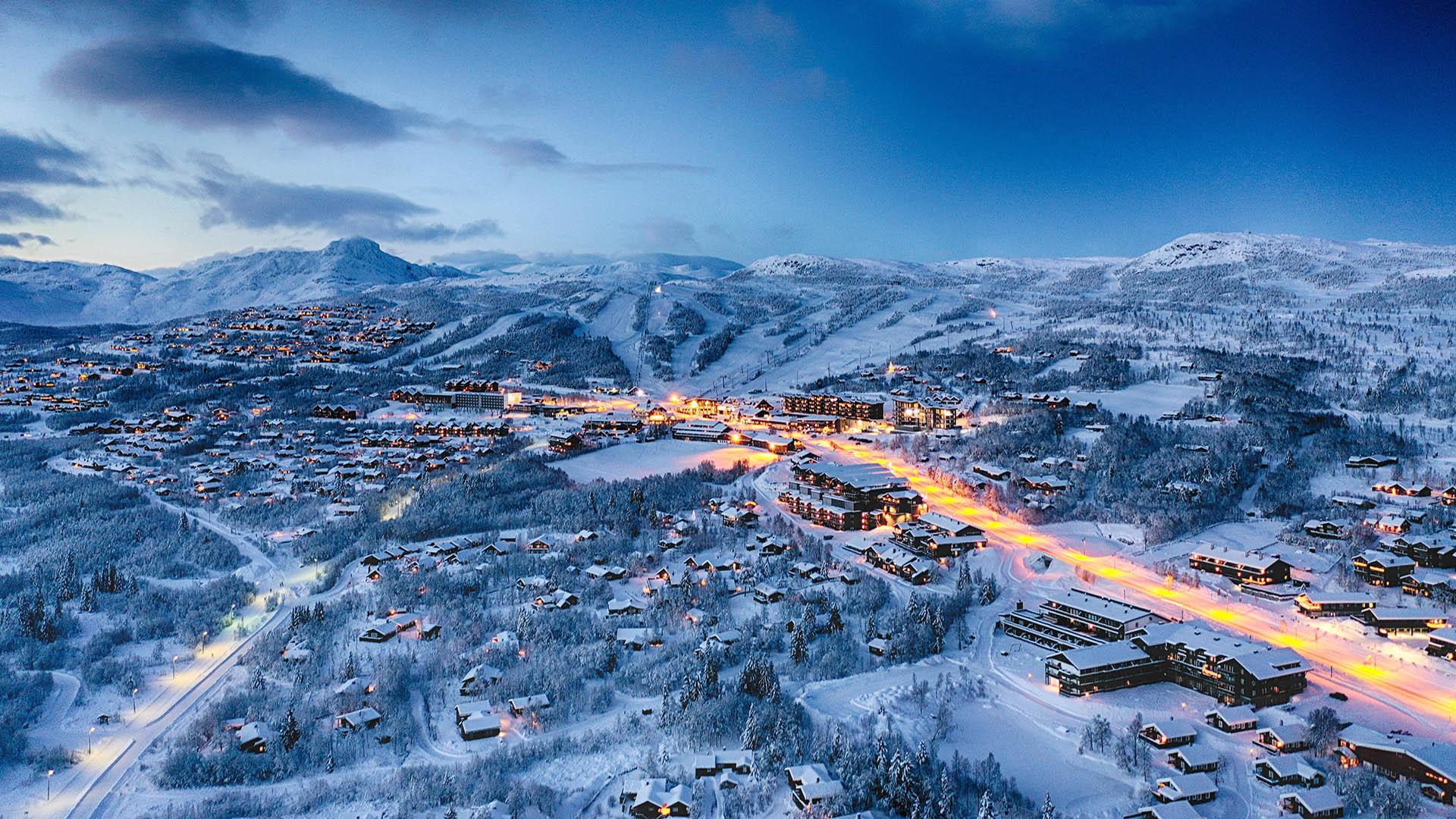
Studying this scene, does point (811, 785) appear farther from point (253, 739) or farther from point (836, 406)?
point (836, 406)

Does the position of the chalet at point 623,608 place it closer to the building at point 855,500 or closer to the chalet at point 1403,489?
the building at point 855,500

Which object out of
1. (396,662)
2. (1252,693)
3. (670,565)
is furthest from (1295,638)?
(396,662)

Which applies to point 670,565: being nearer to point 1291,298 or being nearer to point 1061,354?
point 1061,354

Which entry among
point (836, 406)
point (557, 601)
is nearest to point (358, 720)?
point (557, 601)

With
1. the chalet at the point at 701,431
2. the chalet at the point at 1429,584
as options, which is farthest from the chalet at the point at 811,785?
the chalet at the point at 701,431

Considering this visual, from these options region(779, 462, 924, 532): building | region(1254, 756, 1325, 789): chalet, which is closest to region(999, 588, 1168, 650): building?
region(1254, 756, 1325, 789): chalet

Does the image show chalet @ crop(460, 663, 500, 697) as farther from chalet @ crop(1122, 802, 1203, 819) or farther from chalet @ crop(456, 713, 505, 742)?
chalet @ crop(1122, 802, 1203, 819)
